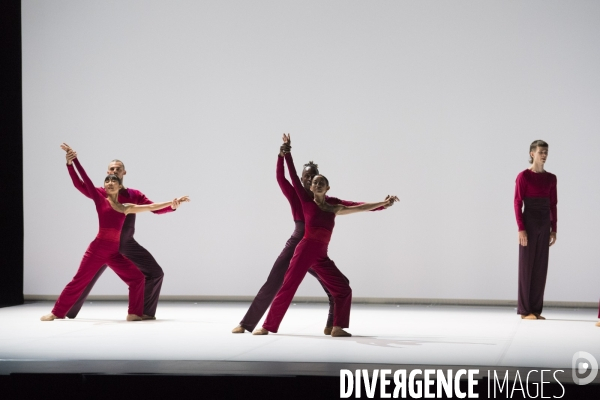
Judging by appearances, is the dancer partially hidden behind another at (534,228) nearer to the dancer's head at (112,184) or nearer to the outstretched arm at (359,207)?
the outstretched arm at (359,207)

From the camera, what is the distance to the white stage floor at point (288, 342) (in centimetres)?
353

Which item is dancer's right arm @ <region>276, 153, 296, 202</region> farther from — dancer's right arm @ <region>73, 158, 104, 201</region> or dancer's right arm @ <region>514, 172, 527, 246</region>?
dancer's right arm @ <region>514, 172, 527, 246</region>

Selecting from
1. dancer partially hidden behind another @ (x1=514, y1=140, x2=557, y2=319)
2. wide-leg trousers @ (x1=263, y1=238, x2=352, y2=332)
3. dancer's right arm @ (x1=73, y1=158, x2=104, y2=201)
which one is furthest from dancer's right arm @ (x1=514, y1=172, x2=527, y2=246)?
dancer's right arm @ (x1=73, y1=158, x2=104, y2=201)

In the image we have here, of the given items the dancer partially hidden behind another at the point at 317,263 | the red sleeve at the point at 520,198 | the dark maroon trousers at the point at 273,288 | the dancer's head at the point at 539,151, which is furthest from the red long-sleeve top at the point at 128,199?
the dancer's head at the point at 539,151

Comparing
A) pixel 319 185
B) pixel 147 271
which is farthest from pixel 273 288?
pixel 147 271

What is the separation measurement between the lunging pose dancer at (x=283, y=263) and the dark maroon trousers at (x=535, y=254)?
1699mm

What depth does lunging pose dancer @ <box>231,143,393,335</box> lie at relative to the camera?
486cm

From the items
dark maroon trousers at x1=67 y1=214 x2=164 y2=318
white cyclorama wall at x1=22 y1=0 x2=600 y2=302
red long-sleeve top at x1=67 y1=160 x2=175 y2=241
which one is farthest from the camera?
white cyclorama wall at x1=22 y1=0 x2=600 y2=302

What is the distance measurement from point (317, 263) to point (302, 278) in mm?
121

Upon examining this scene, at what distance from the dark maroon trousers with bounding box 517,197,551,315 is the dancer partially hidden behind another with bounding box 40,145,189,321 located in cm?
273

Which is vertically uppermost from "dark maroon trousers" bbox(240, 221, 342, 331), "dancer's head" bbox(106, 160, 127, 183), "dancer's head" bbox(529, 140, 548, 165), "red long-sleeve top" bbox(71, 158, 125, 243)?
"dancer's head" bbox(529, 140, 548, 165)

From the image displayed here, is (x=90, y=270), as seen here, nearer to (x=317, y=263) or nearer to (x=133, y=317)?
(x=133, y=317)

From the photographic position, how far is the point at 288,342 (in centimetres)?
440

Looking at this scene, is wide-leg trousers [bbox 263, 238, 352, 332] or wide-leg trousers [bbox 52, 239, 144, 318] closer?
wide-leg trousers [bbox 263, 238, 352, 332]
